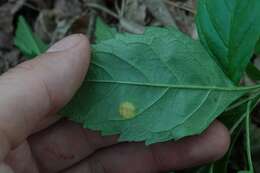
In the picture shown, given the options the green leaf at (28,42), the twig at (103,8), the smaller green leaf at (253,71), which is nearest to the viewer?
the smaller green leaf at (253,71)

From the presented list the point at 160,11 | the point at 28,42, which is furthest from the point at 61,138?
the point at 160,11

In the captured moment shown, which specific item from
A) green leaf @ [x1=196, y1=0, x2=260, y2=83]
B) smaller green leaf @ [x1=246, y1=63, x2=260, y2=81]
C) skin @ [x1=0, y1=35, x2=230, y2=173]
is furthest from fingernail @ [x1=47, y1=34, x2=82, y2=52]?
smaller green leaf @ [x1=246, y1=63, x2=260, y2=81]

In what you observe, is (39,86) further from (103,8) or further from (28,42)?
(103,8)

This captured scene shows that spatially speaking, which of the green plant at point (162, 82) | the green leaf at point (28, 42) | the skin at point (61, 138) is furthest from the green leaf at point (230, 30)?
the green leaf at point (28, 42)

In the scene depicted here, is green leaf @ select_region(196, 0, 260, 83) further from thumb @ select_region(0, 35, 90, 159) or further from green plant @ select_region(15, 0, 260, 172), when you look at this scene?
thumb @ select_region(0, 35, 90, 159)

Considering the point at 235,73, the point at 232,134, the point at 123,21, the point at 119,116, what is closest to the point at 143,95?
the point at 119,116

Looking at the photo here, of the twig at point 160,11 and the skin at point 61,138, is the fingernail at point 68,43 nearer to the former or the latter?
the skin at point 61,138
